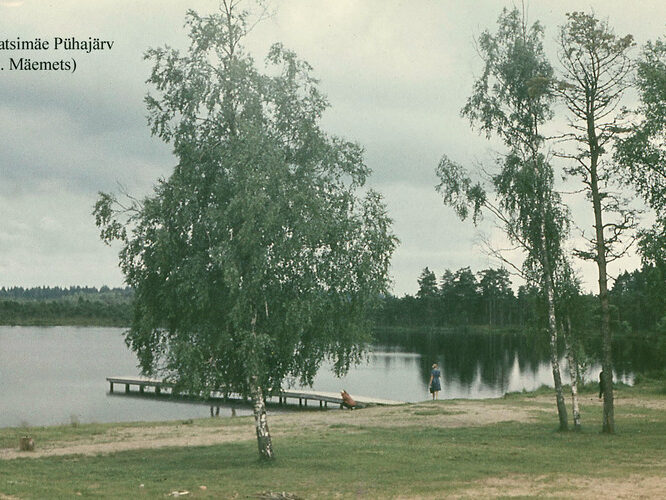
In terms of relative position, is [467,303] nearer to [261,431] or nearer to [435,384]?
[435,384]

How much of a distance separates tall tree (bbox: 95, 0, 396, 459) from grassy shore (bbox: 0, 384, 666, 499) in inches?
88.6

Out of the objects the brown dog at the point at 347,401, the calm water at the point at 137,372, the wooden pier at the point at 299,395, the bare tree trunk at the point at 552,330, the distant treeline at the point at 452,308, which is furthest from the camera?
the distant treeline at the point at 452,308

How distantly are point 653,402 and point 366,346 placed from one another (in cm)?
1917

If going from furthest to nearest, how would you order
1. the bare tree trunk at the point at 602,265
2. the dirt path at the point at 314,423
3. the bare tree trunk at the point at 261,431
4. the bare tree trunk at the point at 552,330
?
the bare tree trunk at the point at 552,330
the bare tree trunk at the point at 602,265
the dirt path at the point at 314,423
the bare tree trunk at the point at 261,431

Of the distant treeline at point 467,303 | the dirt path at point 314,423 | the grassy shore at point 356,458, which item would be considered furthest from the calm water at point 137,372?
the distant treeline at point 467,303

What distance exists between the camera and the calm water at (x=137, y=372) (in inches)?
1699

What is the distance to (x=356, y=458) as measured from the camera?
1780cm

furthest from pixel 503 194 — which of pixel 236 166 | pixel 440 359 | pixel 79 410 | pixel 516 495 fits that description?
pixel 440 359

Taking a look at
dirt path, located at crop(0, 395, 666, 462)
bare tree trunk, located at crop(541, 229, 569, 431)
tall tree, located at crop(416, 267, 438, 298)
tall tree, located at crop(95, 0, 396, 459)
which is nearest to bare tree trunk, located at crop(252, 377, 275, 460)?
tall tree, located at crop(95, 0, 396, 459)

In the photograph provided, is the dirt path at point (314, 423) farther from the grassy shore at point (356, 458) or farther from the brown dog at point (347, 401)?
the brown dog at point (347, 401)

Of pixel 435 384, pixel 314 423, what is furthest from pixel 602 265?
pixel 435 384

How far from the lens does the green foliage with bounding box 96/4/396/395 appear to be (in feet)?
56.6

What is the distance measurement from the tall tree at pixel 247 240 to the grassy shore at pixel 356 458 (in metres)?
2.25

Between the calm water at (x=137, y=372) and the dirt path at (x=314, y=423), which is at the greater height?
the dirt path at (x=314, y=423)
